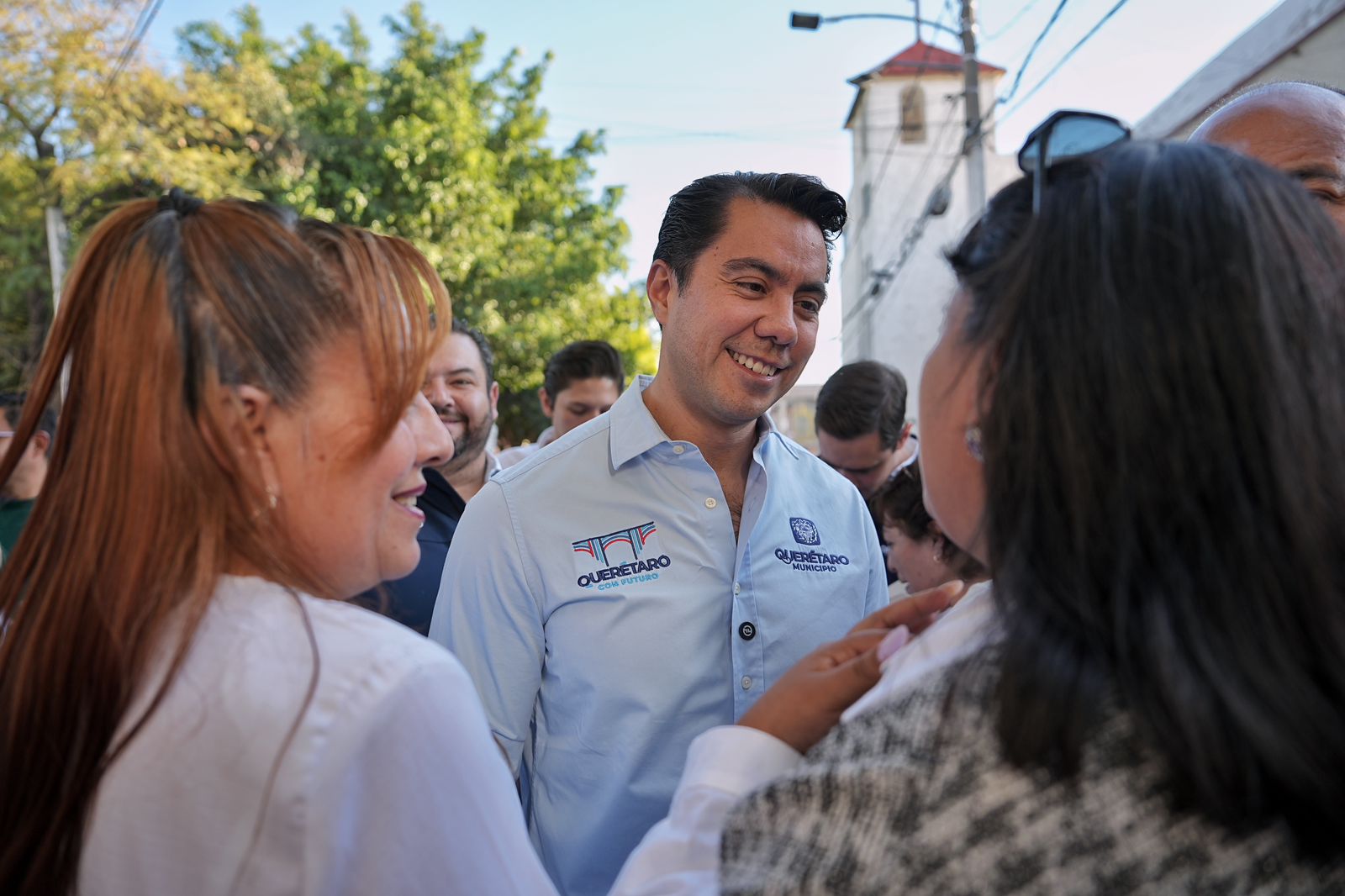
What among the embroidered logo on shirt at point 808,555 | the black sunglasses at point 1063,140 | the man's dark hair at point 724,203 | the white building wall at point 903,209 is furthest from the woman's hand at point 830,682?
the white building wall at point 903,209

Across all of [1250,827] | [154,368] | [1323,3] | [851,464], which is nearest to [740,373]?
[154,368]

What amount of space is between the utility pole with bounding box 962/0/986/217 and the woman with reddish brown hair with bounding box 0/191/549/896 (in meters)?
9.32

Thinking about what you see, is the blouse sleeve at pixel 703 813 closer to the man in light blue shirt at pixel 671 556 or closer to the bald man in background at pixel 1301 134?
the man in light blue shirt at pixel 671 556

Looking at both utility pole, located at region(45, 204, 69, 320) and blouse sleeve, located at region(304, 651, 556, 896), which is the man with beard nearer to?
blouse sleeve, located at region(304, 651, 556, 896)

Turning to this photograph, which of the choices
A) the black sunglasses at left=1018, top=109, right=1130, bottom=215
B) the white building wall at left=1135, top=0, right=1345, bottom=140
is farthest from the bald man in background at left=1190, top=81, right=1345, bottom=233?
the white building wall at left=1135, top=0, right=1345, bottom=140

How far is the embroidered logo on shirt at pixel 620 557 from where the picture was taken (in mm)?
2217

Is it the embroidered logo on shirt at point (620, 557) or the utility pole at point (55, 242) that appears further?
the utility pole at point (55, 242)

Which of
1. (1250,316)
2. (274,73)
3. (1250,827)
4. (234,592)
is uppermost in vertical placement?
(274,73)

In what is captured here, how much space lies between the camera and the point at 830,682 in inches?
47.1

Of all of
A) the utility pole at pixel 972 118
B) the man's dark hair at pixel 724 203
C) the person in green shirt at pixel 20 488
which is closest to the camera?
the man's dark hair at pixel 724 203

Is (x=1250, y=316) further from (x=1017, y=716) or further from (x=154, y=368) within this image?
(x=154, y=368)

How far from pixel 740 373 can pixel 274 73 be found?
19131 millimetres

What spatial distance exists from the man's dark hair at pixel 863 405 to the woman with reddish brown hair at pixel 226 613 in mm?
3630

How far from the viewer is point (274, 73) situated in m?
18.4
